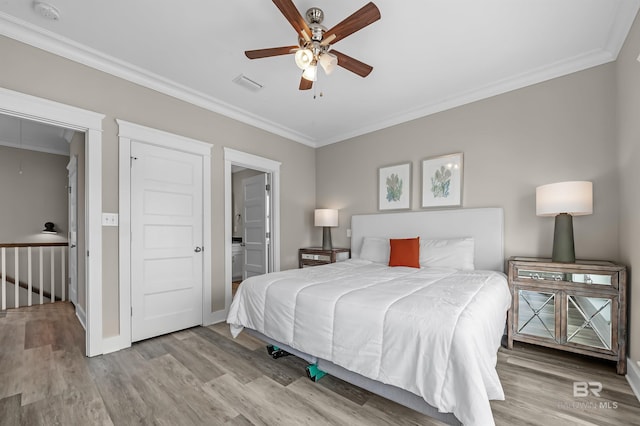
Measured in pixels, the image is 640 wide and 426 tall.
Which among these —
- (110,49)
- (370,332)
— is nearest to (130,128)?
(110,49)

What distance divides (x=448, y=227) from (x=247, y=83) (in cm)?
295

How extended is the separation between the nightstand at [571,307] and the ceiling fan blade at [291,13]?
2718mm

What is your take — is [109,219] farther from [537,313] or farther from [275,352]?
[537,313]

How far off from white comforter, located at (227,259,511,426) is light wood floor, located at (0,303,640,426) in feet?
1.03

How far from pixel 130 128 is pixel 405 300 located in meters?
3.03

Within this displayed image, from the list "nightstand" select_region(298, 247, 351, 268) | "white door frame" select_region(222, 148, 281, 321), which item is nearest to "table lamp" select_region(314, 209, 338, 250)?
"nightstand" select_region(298, 247, 351, 268)

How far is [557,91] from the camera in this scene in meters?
2.77

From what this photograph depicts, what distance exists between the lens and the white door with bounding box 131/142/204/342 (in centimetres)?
283

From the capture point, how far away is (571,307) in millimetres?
2303

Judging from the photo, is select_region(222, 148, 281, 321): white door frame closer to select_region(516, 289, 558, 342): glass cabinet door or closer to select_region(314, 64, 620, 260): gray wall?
select_region(314, 64, 620, 260): gray wall

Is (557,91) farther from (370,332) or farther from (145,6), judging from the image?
(145,6)

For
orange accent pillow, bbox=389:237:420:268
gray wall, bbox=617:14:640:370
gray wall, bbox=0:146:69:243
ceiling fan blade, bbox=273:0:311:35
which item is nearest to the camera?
ceiling fan blade, bbox=273:0:311:35

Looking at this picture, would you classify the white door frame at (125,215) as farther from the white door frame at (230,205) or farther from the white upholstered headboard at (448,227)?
the white upholstered headboard at (448,227)

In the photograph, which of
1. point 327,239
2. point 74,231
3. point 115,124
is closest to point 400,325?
point 327,239
